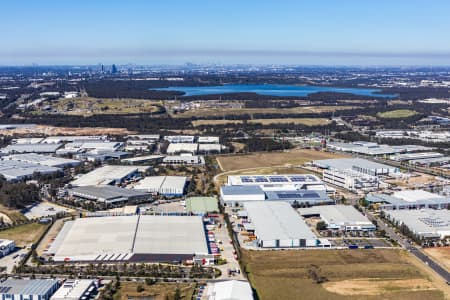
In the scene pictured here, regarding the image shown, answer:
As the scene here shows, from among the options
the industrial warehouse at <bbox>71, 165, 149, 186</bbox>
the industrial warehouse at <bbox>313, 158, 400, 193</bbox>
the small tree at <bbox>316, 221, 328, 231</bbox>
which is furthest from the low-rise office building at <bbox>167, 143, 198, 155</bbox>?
the small tree at <bbox>316, 221, 328, 231</bbox>

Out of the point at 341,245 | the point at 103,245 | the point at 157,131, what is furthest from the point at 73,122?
the point at 341,245

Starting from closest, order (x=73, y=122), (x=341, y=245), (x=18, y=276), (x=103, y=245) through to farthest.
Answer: (x=18, y=276) < (x=103, y=245) < (x=341, y=245) < (x=73, y=122)

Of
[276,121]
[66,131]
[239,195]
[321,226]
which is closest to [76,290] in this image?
[321,226]

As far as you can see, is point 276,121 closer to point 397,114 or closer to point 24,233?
point 397,114

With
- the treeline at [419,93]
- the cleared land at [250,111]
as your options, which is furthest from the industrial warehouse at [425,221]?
the treeline at [419,93]

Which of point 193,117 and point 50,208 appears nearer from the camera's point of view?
point 50,208

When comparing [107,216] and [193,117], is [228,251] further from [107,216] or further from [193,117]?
[193,117]

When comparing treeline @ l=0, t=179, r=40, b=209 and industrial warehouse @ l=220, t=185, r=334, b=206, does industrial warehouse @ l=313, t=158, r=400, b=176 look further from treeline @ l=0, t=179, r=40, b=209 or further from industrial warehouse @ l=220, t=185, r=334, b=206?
treeline @ l=0, t=179, r=40, b=209
